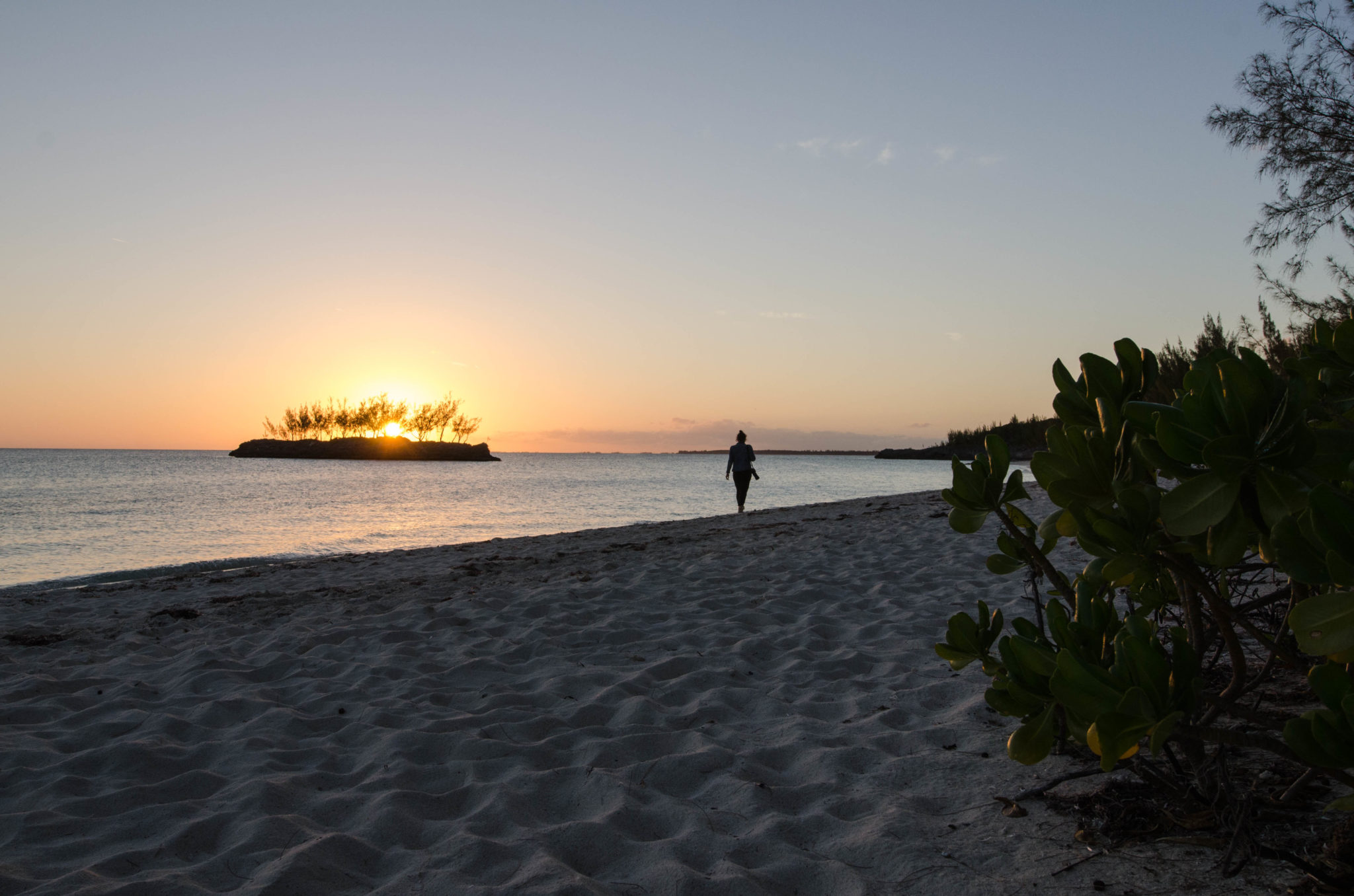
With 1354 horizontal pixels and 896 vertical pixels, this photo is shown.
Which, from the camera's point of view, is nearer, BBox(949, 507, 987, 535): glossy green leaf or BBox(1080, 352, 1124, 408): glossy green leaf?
BBox(1080, 352, 1124, 408): glossy green leaf

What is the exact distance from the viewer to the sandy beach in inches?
73.9

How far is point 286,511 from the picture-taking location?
64.6ft

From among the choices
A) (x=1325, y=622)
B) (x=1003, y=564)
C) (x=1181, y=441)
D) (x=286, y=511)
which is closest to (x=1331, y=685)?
(x=1325, y=622)

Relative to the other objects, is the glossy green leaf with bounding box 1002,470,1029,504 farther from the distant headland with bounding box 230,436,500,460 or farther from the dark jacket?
the distant headland with bounding box 230,436,500,460

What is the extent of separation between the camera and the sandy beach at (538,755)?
73.9 inches

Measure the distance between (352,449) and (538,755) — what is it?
3656 inches

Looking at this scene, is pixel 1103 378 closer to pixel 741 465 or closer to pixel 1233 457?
pixel 1233 457

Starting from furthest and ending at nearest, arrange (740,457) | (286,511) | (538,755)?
(286,511) → (740,457) → (538,755)

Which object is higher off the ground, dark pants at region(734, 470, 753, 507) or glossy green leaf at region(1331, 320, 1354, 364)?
glossy green leaf at region(1331, 320, 1354, 364)

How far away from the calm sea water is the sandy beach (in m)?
7.08

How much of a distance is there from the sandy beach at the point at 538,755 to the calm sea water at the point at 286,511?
708cm

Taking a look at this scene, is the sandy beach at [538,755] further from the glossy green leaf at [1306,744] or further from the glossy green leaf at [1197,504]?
the glossy green leaf at [1197,504]

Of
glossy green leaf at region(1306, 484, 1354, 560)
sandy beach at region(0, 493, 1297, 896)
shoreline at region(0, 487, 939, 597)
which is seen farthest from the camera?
shoreline at region(0, 487, 939, 597)

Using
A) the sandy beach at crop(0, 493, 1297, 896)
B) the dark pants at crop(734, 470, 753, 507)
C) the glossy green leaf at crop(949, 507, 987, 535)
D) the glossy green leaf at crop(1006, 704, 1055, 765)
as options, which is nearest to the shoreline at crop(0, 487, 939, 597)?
the dark pants at crop(734, 470, 753, 507)
